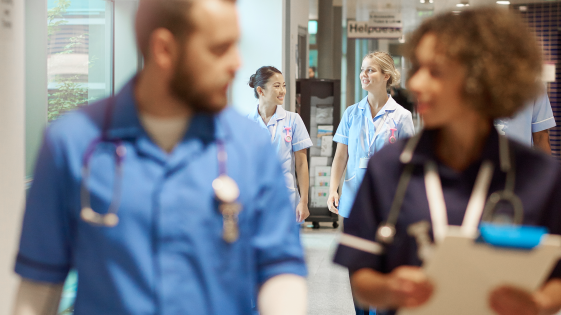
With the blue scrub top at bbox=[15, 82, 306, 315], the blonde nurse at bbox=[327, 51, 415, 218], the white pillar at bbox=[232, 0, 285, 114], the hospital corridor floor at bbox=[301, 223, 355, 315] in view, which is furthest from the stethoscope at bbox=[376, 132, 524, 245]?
the white pillar at bbox=[232, 0, 285, 114]

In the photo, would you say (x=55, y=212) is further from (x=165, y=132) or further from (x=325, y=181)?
(x=325, y=181)

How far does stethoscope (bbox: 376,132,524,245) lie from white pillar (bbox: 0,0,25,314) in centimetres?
200

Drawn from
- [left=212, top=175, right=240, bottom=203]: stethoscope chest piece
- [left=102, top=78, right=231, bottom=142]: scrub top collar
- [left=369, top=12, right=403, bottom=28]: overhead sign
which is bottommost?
[left=212, top=175, right=240, bottom=203]: stethoscope chest piece

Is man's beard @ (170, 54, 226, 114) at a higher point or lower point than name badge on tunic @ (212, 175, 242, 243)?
higher

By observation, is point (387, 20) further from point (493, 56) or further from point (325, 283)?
point (493, 56)

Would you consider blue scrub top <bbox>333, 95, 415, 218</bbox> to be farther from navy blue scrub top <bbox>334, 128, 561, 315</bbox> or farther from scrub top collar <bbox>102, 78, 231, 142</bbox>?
scrub top collar <bbox>102, 78, 231, 142</bbox>

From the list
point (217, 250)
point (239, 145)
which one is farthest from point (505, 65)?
point (217, 250)

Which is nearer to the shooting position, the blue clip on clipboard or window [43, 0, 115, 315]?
the blue clip on clipboard

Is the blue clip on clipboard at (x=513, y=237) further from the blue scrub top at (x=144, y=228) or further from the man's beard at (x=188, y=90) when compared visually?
the man's beard at (x=188, y=90)

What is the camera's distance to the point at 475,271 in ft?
3.72

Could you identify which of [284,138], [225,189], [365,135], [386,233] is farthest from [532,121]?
→ [225,189]

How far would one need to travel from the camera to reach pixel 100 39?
4.73m

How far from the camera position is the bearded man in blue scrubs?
1.04 m

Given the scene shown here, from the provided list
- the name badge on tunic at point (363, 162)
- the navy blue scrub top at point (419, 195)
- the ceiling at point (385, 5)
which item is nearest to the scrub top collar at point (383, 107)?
the name badge on tunic at point (363, 162)
